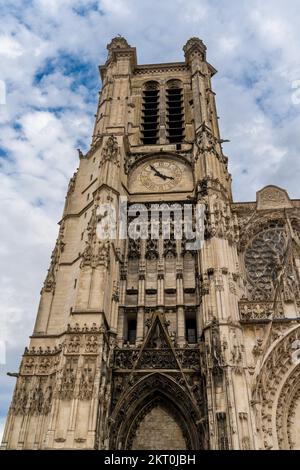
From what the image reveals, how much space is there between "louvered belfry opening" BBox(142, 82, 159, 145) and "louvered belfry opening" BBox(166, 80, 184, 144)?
709mm

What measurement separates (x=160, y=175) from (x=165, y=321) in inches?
322

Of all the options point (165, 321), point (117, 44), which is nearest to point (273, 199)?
point (165, 321)

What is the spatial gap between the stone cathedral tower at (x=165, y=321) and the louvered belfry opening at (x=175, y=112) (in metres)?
2.16

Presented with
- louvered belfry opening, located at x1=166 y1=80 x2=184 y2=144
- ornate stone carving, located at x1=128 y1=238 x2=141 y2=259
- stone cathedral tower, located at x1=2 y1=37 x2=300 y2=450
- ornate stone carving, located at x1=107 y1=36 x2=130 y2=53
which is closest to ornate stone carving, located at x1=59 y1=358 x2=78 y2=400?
stone cathedral tower, located at x1=2 y1=37 x2=300 y2=450

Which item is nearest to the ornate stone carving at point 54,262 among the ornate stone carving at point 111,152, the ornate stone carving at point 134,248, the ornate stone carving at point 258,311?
the ornate stone carving at point 134,248

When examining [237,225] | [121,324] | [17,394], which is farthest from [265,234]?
[17,394]

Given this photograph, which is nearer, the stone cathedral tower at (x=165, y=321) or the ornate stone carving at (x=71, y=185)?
the stone cathedral tower at (x=165, y=321)

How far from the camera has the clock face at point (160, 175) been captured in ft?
70.6

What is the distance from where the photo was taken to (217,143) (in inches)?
902

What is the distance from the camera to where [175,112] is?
A: 88.8 feet

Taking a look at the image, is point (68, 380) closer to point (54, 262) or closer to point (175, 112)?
point (54, 262)

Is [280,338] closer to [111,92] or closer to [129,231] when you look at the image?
[129,231]

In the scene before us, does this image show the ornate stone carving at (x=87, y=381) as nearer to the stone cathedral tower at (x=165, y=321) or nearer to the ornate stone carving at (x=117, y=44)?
the stone cathedral tower at (x=165, y=321)
